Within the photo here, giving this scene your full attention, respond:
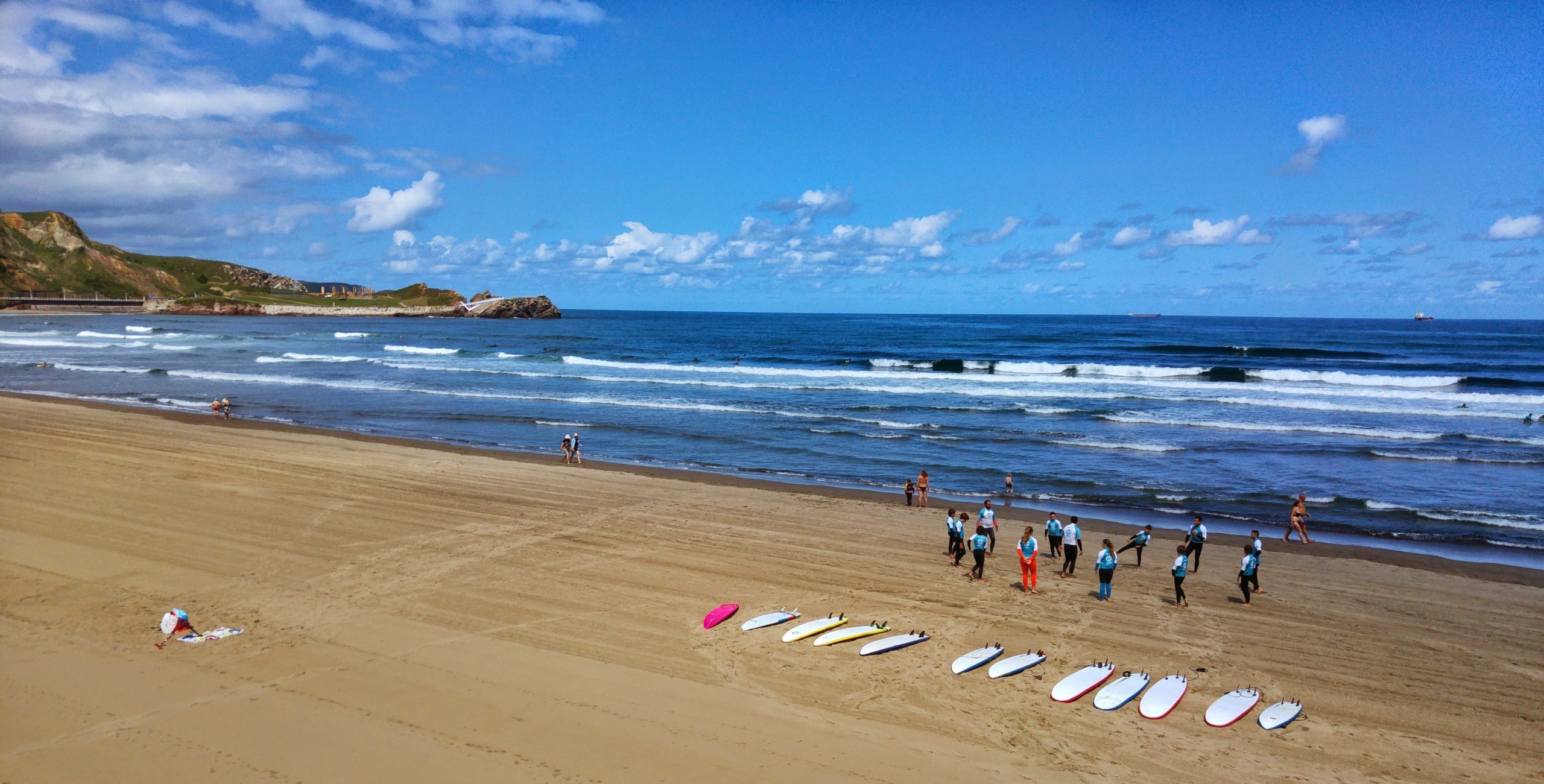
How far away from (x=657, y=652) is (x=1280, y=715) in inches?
287

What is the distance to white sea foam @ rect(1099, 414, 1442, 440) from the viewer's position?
28359mm

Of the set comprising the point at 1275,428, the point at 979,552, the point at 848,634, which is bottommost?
the point at 848,634

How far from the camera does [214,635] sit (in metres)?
10.0

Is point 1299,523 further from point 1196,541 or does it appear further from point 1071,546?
point 1071,546

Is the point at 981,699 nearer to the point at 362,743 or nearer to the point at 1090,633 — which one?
the point at 1090,633

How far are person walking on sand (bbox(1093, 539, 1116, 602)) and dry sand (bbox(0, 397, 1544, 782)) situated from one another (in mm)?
295

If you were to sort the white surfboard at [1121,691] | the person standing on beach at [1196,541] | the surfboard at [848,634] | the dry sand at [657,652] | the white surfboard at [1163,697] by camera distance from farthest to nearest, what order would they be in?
1. the person standing on beach at [1196,541]
2. the surfboard at [848,634]
3. the white surfboard at [1121,691]
4. the white surfboard at [1163,697]
5. the dry sand at [657,652]

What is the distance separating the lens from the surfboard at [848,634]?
34.5ft

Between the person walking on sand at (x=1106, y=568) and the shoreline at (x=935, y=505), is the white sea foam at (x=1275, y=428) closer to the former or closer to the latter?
the shoreline at (x=935, y=505)

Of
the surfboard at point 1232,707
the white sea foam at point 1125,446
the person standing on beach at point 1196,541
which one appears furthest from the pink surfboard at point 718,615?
the white sea foam at point 1125,446

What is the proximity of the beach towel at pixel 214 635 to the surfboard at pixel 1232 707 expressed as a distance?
11869mm

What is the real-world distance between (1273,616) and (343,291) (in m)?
188

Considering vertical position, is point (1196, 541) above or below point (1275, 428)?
below

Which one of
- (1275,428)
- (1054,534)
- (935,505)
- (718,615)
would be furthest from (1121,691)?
(1275,428)
